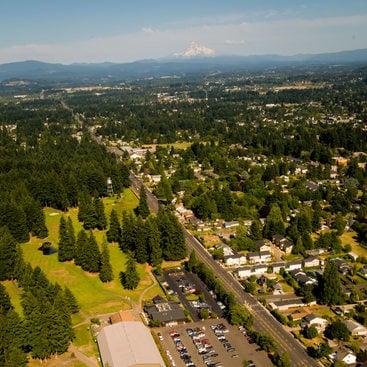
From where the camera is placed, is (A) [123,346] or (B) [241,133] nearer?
(A) [123,346]

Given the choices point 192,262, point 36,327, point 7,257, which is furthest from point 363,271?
point 7,257

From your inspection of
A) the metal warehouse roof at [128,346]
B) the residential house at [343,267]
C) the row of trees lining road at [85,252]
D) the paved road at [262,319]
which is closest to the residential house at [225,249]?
the paved road at [262,319]

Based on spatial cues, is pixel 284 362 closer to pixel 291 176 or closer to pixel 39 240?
pixel 39 240

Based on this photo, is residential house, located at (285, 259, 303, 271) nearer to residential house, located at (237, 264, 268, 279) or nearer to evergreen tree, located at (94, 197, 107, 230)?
residential house, located at (237, 264, 268, 279)

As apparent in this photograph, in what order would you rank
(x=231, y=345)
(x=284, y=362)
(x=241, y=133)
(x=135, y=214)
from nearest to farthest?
1. (x=284, y=362)
2. (x=231, y=345)
3. (x=135, y=214)
4. (x=241, y=133)

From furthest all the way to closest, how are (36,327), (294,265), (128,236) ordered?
(128,236)
(294,265)
(36,327)

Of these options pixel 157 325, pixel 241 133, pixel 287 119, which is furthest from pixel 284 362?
pixel 287 119

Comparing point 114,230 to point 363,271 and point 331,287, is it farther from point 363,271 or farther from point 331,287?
point 363,271

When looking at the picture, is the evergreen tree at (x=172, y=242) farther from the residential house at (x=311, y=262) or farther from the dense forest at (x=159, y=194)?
the residential house at (x=311, y=262)
